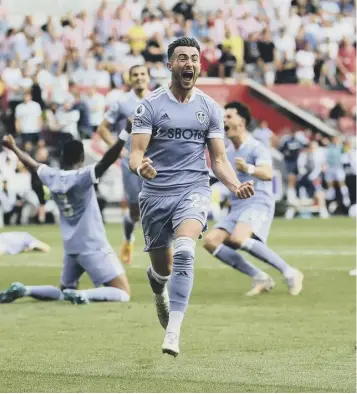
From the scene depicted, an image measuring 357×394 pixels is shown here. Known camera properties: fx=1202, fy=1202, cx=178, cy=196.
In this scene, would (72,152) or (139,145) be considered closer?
(139,145)

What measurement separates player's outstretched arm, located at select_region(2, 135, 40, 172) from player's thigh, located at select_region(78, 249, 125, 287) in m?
0.99

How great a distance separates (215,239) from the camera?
1298 centimetres

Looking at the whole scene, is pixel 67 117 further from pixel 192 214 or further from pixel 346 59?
pixel 192 214

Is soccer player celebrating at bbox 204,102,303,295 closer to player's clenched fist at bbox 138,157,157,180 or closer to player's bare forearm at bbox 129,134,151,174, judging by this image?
player's bare forearm at bbox 129,134,151,174

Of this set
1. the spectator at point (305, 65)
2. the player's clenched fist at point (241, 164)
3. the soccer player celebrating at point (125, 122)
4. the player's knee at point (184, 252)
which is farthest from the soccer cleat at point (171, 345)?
the spectator at point (305, 65)

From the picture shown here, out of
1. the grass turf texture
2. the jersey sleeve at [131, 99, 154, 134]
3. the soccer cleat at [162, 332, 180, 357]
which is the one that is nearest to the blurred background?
the grass turf texture

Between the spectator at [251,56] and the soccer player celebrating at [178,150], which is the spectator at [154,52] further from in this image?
the soccer player celebrating at [178,150]

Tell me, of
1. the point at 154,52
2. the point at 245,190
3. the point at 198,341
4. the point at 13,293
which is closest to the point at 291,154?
the point at 154,52

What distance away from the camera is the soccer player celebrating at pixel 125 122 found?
14172 mm

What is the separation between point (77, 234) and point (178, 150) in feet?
10.5

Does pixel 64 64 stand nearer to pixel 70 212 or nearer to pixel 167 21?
pixel 167 21

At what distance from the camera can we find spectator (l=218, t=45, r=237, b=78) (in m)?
30.8

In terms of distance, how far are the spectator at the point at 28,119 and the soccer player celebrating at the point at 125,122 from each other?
35.5 feet

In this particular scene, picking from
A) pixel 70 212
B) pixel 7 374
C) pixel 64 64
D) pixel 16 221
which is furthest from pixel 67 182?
pixel 64 64
